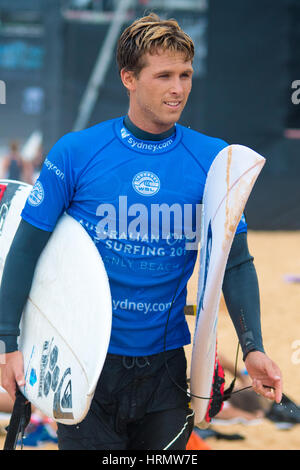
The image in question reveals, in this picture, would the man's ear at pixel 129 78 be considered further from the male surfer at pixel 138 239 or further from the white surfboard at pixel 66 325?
the white surfboard at pixel 66 325

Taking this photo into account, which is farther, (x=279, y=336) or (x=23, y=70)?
(x=23, y=70)

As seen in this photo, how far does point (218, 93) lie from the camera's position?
10.6 metres

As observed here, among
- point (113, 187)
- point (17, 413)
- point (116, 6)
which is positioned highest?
A: point (116, 6)

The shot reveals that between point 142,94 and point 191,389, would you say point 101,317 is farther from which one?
point 142,94

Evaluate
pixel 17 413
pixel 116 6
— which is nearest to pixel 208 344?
pixel 17 413

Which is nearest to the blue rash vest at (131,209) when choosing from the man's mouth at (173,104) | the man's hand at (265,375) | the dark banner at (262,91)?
the man's mouth at (173,104)

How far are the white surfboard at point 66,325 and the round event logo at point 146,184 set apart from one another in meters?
0.19

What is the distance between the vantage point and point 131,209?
1.71 meters

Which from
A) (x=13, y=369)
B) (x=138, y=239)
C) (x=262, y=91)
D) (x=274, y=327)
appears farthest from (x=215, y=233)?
(x=262, y=91)

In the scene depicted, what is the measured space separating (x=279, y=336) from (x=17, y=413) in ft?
11.3

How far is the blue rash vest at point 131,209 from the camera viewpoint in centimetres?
171

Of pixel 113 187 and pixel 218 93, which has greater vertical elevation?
pixel 218 93

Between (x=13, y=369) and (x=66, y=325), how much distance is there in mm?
213

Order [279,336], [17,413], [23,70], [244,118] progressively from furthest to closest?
[23,70] → [244,118] → [279,336] → [17,413]
